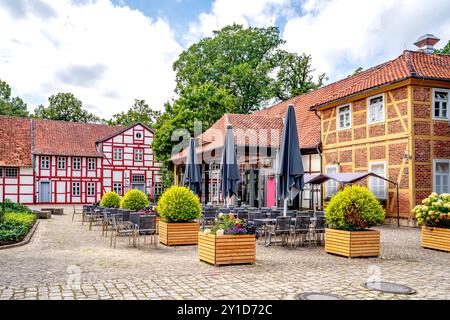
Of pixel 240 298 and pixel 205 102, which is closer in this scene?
pixel 240 298

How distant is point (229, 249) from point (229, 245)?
0.07 metres

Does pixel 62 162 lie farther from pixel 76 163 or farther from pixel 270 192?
pixel 270 192

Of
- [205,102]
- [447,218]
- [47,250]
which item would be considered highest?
[205,102]

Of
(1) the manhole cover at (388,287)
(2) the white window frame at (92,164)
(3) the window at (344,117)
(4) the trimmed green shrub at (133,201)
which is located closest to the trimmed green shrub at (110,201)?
(4) the trimmed green shrub at (133,201)

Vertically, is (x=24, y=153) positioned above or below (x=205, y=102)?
below

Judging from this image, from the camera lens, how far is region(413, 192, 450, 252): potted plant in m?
10.5

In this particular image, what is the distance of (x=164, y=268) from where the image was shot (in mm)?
7871

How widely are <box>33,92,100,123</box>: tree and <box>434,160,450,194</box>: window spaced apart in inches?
1805

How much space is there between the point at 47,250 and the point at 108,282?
4297 mm

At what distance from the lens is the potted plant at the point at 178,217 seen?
1092 cm

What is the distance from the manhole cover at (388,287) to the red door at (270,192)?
1723 centimetres
